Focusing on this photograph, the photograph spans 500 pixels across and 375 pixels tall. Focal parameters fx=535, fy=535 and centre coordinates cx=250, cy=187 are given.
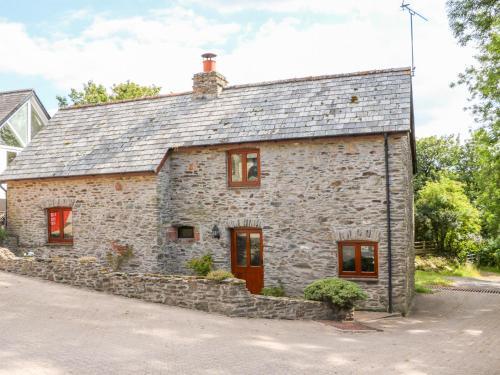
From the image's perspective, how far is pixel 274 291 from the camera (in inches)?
648

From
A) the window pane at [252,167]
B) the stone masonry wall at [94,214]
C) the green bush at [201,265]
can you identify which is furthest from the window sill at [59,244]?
the window pane at [252,167]

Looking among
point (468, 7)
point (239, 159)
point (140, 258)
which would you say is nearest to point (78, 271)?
point (140, 258)

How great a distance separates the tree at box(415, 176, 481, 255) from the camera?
31641mm

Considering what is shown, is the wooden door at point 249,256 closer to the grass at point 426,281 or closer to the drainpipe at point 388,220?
the drainpipe at point 388,220

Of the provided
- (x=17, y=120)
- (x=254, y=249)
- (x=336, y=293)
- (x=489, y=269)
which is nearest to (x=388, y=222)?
(x=336, y=293)

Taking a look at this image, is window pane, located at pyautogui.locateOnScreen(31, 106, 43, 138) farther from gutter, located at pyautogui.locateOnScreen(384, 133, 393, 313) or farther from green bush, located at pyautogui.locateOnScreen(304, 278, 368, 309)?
gutter, located at pyautogui.locateOnScreen(384, 133, 393, 313)

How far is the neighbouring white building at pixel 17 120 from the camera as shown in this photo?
90.2 feet

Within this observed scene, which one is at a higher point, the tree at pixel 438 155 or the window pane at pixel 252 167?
the tree at pixel 438 155

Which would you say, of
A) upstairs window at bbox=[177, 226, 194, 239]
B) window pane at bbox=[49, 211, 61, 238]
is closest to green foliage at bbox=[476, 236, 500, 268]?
upstairs window at bbox=[177, 226, 194, 239]

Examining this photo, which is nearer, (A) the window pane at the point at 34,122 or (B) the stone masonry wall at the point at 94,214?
(B) the stone masonry wall at the point at 94,214

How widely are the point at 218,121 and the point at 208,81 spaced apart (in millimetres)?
2639

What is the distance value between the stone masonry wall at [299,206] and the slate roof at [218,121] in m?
0.49

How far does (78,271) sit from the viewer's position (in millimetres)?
15312

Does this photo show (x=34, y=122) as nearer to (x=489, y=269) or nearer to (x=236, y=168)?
(x=236, y=168)
